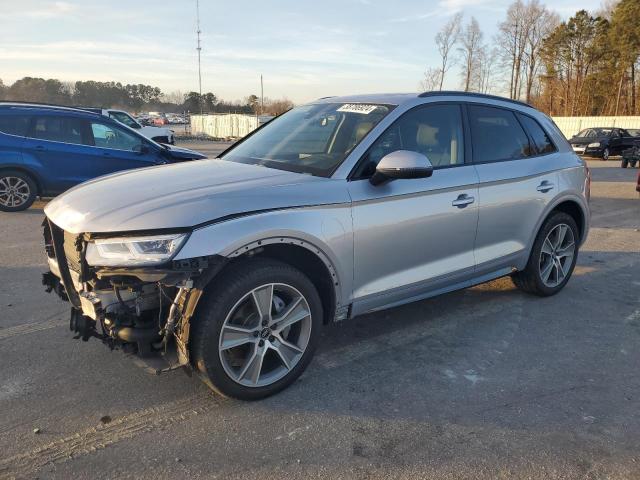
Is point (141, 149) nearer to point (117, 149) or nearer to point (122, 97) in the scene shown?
point (117, 149)

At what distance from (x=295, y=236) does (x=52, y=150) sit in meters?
7.38

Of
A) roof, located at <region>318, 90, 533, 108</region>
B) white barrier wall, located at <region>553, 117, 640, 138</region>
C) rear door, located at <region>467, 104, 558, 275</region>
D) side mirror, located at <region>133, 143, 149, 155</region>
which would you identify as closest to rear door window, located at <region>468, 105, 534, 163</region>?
rear door, located at <region>467, 104, 558, 275</region>

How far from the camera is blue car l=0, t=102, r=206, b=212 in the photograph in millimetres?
8789

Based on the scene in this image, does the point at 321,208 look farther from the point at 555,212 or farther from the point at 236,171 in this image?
the point at 555,212

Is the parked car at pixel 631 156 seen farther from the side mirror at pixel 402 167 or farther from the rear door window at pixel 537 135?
the side mirror at pixel 402 167

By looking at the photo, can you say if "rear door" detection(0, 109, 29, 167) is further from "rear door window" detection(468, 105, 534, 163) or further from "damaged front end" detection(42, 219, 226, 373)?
"rear door window" detection(468, 105, 534, 163)

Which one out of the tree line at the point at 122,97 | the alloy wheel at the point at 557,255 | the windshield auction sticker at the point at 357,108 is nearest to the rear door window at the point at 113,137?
the windshield auction sticker at the point at 357,108

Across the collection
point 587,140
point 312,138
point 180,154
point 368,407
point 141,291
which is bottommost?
point 368,407

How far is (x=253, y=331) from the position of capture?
3070 mm

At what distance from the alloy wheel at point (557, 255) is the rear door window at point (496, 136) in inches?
33.5

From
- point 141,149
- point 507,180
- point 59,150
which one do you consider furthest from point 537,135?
point 59,150

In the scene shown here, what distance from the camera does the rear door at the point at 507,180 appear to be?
13.9ft

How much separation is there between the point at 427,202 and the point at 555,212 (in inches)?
77.0

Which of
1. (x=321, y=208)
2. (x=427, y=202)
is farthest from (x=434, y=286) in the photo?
(x=321, y=208)
